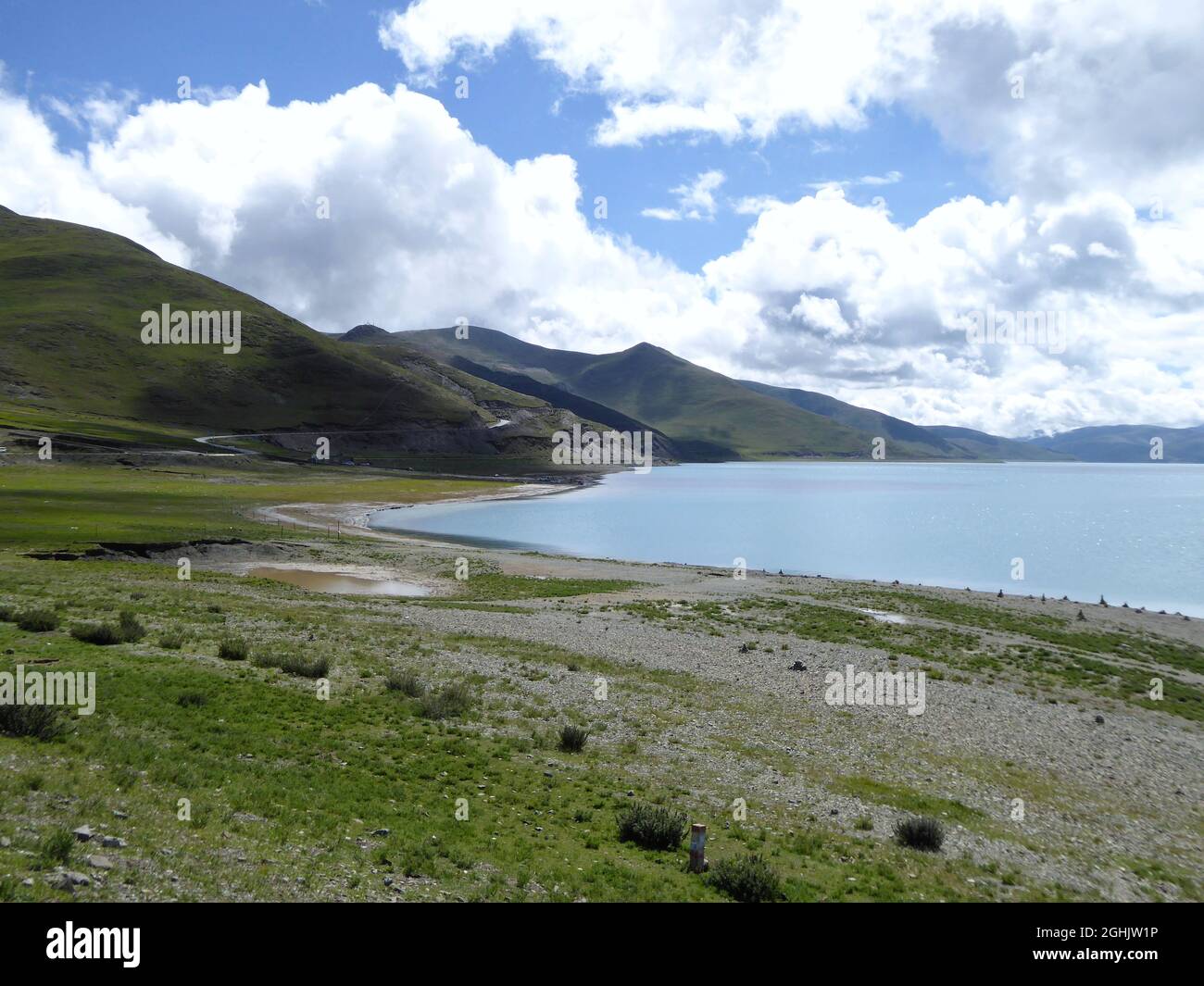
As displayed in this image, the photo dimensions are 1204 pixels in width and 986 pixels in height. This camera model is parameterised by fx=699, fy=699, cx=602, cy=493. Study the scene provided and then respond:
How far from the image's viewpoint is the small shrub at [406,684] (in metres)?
22.5

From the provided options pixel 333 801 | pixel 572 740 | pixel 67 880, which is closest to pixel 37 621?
pixel 333 801

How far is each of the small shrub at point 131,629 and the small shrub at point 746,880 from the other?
20775 millimetres

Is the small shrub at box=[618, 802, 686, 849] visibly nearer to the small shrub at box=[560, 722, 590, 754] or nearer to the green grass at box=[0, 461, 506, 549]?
the small shrub at box=[560, 722, 590, 754]

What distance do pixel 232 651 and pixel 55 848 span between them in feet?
48.9

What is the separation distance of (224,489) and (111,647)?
310ft

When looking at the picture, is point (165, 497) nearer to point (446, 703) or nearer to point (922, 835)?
point (446, 703)

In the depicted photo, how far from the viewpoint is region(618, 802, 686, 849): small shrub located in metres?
14.2

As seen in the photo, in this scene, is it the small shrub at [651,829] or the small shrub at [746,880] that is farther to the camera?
the small shrub at [651,829]

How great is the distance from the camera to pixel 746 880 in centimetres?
1242

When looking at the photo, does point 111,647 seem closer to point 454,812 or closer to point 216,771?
point 216,771

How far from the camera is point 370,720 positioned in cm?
1955

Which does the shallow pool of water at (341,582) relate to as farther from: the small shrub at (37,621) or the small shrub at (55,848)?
the small shrub at (55,848)

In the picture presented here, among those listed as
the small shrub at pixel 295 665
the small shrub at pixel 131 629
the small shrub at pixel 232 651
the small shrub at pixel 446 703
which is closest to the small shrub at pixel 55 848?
the small shrub at pixel 446 703
